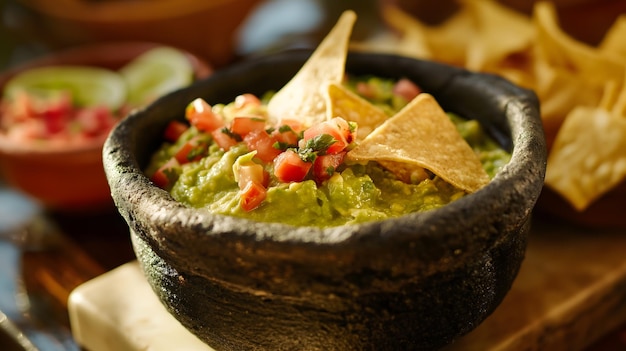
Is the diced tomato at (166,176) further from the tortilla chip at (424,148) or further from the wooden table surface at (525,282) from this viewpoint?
the wooden table surface at (525,282)

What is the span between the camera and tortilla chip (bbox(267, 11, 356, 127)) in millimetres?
1970

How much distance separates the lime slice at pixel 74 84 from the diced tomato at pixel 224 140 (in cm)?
139

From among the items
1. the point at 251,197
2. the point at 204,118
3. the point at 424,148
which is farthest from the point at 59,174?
the point at 424,148

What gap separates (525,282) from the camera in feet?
7.23

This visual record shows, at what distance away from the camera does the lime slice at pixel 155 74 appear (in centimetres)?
308

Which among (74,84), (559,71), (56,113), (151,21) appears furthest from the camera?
(151,21)

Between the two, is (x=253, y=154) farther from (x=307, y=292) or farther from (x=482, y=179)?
(x=482, y=179)

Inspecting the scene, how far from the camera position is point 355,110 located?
1.94 metres

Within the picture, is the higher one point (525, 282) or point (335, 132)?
point (335, 132)

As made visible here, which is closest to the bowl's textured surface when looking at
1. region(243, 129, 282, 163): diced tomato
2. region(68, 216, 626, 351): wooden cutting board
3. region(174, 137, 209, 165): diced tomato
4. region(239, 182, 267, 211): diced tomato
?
region(68, 216, 626, 351): wooden cutting board

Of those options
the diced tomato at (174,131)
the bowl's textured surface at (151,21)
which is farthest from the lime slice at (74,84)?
the diced tomato at (174,131)

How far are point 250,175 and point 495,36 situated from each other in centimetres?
154

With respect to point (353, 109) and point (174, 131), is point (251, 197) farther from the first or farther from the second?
point (174, 131)

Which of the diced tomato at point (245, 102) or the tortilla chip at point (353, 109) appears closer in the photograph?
the tortilla chip at point (353, 109)
